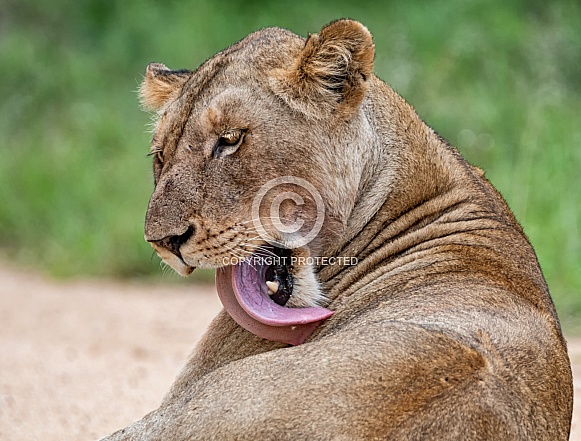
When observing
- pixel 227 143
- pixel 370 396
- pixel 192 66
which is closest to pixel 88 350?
pixel 227 143

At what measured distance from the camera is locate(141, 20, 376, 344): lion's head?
3320 millimetres

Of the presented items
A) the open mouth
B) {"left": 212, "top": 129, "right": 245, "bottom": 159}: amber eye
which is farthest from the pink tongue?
{"left": 212, "top": 129, "right": 245, "bottom": 159}: amber eye

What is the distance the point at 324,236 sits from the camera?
3.48 metres

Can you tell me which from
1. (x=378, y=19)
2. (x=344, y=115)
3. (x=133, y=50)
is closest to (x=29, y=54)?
(x=133, y=50)

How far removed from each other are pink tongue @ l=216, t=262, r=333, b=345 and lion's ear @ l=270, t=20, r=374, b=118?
55 centimetres

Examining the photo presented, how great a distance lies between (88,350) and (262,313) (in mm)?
3424

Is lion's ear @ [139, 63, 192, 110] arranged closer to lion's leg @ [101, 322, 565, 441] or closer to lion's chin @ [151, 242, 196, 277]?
lion's chin @ [151, 242, 196, 277]

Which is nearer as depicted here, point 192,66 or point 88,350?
point 88,350

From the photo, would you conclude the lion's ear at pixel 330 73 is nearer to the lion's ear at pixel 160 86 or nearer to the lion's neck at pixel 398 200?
the lion's neck at pixel 398 200

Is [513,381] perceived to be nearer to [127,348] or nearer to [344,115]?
[344,115]

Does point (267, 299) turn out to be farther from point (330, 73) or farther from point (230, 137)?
point (330, 73)

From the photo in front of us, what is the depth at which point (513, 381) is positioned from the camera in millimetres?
2750

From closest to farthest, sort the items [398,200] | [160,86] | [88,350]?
[398,200] < [160,86] < [88,350]

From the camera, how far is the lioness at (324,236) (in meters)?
2.84
